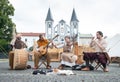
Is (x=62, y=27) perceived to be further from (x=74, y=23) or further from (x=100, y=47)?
(x=100, y=47)

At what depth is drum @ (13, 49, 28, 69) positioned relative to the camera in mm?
13742

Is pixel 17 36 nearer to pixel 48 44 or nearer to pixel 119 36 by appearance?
pixel 48 44

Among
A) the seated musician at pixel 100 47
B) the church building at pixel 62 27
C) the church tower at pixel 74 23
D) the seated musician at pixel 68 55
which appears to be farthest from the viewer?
the church tower at pixel 74 23

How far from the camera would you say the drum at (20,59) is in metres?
13.7

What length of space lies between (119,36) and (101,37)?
690 centimetres

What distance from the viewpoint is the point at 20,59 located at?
541 inches

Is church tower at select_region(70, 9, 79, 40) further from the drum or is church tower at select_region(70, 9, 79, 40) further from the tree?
the drum

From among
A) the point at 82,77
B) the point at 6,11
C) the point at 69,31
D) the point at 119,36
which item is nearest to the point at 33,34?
the point at 69,31

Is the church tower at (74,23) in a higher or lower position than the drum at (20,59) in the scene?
higher

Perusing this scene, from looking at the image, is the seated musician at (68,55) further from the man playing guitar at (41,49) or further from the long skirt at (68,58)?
the man playing guitar at (41,49)

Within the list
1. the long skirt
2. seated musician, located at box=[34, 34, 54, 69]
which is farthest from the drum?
the long skirt

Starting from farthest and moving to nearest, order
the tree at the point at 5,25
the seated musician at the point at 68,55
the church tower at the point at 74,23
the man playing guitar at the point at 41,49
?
1. the church tower at the point at 74,23
2. the tree at the point at 5,25
3. the man playing guitar at the point at 41,49
4. the seated musician at the point at 68,55

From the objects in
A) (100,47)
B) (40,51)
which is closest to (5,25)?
(40,51)

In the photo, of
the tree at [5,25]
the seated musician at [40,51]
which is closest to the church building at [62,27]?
the tree at [5,25]
